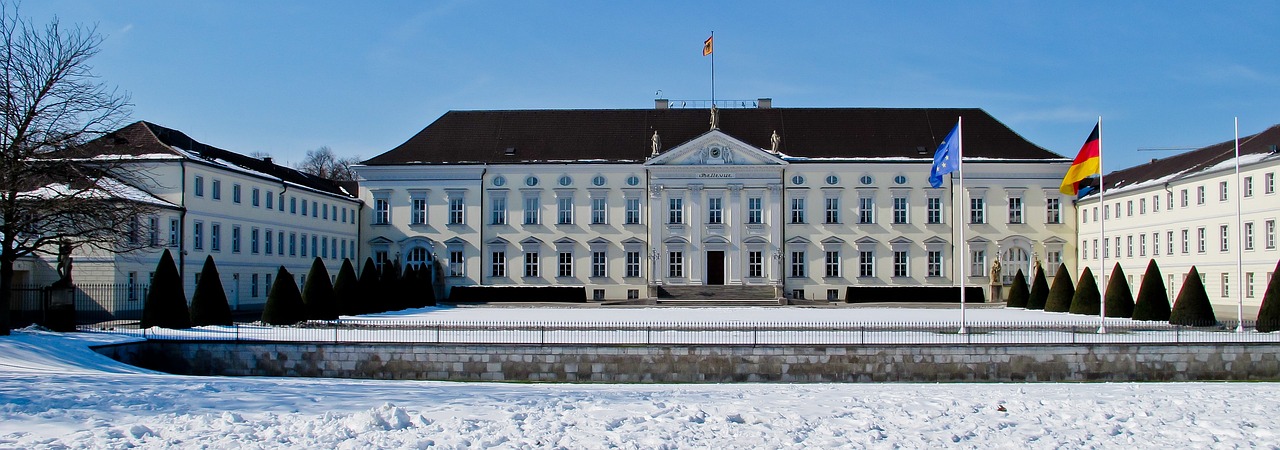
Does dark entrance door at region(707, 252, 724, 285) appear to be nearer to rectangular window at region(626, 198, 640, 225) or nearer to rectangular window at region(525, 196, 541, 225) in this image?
rectangular window at region(626, 198, 640, 225)

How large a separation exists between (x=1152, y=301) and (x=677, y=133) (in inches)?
1105

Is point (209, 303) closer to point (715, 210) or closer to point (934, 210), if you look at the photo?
point (715, 210)

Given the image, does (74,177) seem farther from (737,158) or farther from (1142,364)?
(737,158)

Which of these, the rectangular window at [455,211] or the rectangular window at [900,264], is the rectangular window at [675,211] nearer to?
the rectangular window at [455,211]

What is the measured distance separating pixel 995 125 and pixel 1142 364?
3315cm

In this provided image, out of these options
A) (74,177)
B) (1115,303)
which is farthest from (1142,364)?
(74,177)

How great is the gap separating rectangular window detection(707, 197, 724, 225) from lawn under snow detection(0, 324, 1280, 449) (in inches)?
1380

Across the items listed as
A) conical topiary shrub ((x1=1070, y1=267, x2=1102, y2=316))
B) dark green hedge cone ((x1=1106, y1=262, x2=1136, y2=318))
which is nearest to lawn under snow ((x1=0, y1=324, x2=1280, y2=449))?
dark green hedge cone ((x1=1106, y1=262, x2=1136, y2=318))

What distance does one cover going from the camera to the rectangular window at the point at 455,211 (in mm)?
53531

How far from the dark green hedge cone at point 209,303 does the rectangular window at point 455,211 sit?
946 inches

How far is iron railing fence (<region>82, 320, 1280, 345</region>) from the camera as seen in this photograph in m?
24.3

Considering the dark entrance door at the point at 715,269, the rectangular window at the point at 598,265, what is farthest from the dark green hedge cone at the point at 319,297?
the dark entrance door at the point at 715,269

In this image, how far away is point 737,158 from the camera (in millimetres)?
52031

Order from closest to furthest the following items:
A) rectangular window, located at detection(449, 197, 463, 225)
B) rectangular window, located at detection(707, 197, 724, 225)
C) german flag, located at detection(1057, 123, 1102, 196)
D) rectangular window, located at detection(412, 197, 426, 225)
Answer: german flag, located at detection(1057, 123, 1102, 196) < rectangular window, located at detection(707, 197, 724, 225) < rectangular window, located at detection(449, 197, 463, 225) < rectangular window, located at detection(412, 197, 426, 225)
